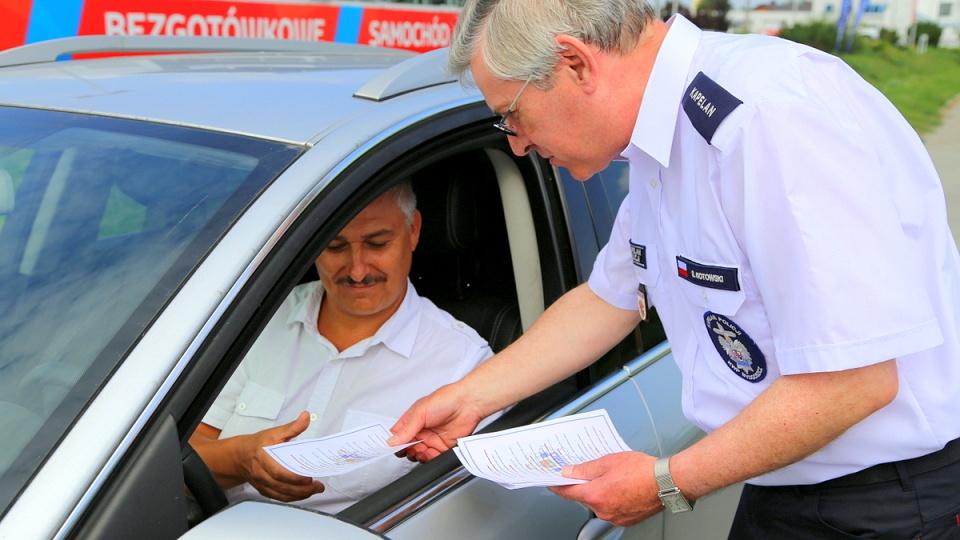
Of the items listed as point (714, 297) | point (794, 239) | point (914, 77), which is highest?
point (794, 239)

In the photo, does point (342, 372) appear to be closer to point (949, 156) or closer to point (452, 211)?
point (452, 211)

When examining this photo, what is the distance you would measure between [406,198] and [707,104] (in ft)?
3.39

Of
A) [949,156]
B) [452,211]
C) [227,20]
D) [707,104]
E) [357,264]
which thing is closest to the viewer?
[707,104]

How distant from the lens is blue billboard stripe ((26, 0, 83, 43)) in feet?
15.1

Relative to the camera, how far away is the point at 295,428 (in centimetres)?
175

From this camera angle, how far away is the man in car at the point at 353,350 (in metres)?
2.02

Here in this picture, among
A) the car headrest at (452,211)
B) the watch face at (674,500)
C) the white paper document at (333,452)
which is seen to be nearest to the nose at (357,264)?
the car headrest at (452,211)

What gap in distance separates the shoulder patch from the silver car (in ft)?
1.58

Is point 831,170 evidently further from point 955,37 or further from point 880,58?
point 955,37

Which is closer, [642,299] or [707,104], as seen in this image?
[707,104]

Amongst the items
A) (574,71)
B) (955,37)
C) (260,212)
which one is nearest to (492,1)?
(574,71)

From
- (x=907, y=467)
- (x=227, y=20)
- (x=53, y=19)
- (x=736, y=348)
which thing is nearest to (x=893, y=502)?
(x=907, y=467)

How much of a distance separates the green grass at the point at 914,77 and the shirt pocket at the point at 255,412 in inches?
486

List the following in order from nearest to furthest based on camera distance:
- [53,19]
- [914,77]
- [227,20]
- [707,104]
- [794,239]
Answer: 1. [794,239]
2. [707,104]
3. [53,19]
4. [227,20]
5. [914,77]
